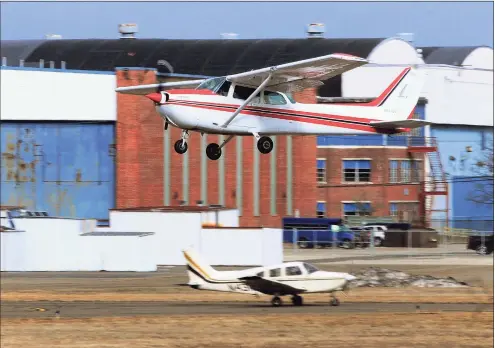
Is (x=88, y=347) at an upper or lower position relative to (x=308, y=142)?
lower

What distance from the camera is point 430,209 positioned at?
78812mm

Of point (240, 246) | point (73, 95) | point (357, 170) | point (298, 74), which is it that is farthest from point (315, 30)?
point (240, 246)

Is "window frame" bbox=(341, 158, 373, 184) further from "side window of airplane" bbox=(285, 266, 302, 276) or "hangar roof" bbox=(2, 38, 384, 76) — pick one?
"hangar roof" bbox=(2, 38, 384, 76)

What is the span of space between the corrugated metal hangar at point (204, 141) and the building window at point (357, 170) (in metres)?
0.15

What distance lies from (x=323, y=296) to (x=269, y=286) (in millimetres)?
8884

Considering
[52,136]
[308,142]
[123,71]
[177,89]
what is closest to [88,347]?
[52,136]

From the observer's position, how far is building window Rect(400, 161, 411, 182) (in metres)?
60.3

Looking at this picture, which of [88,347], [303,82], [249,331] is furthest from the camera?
[249,331]

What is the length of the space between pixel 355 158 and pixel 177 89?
46.1 metres

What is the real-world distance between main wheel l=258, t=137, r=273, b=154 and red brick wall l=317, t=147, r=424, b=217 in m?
32.6

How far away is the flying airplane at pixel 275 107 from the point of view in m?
18.6

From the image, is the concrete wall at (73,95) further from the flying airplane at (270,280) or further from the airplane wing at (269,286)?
the airplane wing at (269,286)

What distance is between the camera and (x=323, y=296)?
2810 inches

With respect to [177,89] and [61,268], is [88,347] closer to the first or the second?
[177,89]
